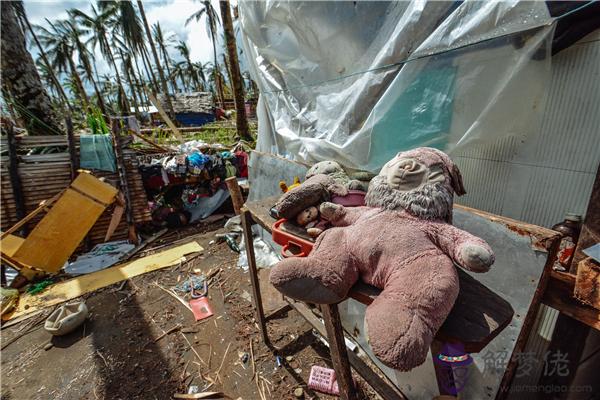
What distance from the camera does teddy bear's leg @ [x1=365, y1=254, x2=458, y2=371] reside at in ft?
2.27

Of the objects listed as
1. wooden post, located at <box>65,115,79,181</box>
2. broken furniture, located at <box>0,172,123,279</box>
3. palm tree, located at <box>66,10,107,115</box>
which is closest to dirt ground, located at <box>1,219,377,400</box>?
broken furniture, located at <box>0,172,123,279</box>

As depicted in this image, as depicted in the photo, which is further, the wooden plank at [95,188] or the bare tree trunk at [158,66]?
the bare tree trunk at [158,66]

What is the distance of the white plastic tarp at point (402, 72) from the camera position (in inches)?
55.1

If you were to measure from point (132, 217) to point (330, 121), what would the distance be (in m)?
4.56

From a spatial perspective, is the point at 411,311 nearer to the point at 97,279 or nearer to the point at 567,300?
the point at 567,300

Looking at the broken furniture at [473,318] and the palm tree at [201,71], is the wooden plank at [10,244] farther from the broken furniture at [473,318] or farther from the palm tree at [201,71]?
the palm tree at [201,71]

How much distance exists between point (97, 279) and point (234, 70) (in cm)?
574

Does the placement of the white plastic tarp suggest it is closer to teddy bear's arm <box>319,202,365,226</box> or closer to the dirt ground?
teddy bear's arm <box>319,202,365,226</box>

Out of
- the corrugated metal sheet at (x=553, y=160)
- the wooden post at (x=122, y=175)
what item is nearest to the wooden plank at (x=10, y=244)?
the wooden post at (x=122, y=175)

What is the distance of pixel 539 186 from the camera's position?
149 cm

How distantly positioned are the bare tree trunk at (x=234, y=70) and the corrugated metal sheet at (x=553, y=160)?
6.53 m

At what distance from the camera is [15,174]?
4.25 metres

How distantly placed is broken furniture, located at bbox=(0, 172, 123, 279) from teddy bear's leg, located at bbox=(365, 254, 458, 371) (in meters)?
5.17

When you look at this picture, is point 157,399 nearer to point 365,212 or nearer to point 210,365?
point 210,365
